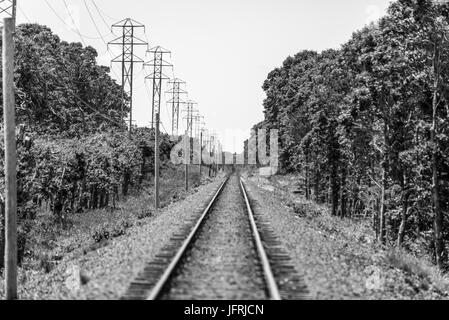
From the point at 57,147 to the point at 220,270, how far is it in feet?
90.0

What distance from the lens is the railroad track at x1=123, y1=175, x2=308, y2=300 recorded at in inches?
363

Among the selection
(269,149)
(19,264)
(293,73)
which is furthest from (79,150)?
(269,149)

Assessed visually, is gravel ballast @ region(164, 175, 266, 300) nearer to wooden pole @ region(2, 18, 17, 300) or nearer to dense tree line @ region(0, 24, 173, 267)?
wooden pole @ region(2, 18, 17, 300)

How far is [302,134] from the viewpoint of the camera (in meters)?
55.3

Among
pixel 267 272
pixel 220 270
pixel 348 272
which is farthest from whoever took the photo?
pixel 348 272

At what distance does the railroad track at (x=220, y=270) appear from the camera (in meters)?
9.21

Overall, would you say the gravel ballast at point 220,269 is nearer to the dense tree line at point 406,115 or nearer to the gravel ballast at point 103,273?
the gravel ballast at point 103,273

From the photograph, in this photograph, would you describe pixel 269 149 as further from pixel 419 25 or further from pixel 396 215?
pixel 419 25

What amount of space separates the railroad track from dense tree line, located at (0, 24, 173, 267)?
41.7ft

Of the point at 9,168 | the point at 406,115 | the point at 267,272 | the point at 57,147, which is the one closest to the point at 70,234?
the point at 57,147

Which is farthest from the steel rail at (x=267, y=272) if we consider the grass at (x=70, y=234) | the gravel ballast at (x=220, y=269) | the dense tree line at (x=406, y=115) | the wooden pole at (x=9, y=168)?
the dense tree line at (x=406, y=115)

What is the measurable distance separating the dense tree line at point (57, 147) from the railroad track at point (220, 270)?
1271 centimetres

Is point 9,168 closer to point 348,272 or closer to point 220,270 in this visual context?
point 220,270

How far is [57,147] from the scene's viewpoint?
116 feet
